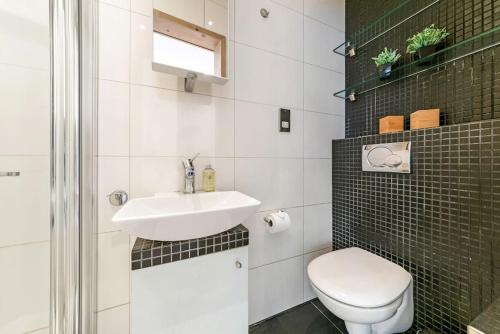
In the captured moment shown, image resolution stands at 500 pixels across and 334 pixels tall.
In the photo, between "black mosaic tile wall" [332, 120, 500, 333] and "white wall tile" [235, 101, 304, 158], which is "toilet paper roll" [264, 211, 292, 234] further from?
"black mosaic tile wall" [332, 120, 500, 333]

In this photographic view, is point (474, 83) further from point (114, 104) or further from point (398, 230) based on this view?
point (114, 104)

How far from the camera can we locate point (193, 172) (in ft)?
3.17

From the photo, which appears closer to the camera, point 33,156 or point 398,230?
point 33,156

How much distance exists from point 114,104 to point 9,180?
0.45 m

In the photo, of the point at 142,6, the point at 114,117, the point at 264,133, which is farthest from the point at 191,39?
the point at 264,133

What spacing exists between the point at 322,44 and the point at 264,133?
2.91ft

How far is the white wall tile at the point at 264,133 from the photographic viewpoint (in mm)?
1184

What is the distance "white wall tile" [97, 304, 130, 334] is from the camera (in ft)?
2.84

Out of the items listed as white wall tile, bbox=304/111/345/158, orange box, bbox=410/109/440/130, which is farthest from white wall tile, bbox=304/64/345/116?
orange box, bbox=410/109/440/130

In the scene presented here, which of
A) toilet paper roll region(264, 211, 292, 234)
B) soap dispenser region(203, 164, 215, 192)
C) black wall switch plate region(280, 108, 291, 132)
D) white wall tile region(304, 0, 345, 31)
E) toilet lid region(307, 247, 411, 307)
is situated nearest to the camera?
toilet lid region(307, 247, 411, 307)

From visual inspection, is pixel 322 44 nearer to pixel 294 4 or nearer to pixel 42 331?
pixel 294 4

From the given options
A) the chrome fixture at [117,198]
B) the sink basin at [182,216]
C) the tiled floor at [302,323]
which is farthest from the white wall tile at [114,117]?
the tiled floor at [302,323]

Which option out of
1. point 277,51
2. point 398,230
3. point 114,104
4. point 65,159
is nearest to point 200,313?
point 65,159

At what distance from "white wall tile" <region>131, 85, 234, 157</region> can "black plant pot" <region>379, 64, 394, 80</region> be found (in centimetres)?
99
